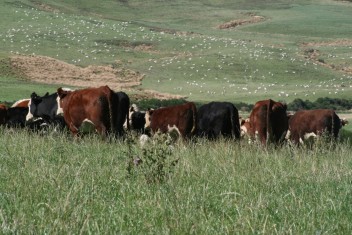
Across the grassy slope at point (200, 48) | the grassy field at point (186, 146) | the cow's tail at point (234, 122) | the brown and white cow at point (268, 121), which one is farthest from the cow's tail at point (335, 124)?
the grassy slope at point (200, 48)

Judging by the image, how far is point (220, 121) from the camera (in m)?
17.5

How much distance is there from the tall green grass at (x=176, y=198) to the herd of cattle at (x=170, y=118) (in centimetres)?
627

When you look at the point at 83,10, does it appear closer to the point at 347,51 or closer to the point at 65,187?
the point at 347,51

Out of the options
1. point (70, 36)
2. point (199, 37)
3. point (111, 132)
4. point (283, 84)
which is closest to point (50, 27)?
point (70, 36)

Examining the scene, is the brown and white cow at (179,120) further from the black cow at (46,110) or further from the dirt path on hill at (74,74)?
the dirt path on hill at (74,74)

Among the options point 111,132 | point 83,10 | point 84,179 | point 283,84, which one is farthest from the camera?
point 83,10

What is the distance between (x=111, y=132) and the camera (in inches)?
591

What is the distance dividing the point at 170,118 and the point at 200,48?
40.3 meters

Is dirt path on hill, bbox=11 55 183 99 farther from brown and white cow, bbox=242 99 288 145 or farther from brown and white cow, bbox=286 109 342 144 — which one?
brown and white cow, bbox=242 99 288 145

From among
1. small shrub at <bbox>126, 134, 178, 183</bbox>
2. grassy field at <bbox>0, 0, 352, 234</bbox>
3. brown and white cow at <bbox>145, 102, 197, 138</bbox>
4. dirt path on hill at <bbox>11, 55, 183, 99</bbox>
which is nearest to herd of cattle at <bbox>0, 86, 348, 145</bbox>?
brown and white cow at <bbox>145, 102, 197, 138</bbox>

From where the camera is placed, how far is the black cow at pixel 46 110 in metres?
17.5

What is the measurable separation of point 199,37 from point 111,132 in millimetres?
49930

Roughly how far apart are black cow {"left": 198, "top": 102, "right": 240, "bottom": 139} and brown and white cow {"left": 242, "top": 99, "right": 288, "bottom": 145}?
480 millimetres

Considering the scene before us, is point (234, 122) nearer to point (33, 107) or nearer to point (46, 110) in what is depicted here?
point (46, 110)
